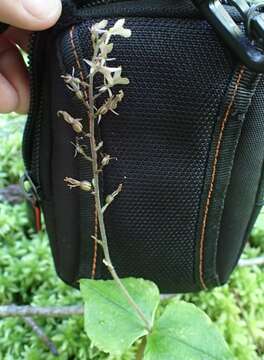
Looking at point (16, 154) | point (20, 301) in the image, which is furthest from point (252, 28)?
point (16, 154)

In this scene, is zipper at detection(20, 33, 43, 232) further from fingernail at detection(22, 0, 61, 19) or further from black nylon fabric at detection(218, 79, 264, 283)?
black nylon fabric at detection(218, 79, 264, 283)

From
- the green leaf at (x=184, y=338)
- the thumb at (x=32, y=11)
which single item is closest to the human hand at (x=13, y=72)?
the thumb at (x=32, y=11)

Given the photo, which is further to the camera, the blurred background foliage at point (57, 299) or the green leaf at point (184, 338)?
the blurred background foliage at point (57, 299)

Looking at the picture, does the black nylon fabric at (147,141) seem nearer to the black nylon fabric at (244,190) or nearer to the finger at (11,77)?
the black nylon fabric at (244,190)

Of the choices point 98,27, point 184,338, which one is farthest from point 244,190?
point 98,27

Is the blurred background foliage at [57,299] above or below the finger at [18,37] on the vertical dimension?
below

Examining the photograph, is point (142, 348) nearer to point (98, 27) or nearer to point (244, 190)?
point (244, 190)

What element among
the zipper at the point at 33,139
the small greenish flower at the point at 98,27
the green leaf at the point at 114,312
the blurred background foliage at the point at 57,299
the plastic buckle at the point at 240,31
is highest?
the small greenish flower at the point at 98,27

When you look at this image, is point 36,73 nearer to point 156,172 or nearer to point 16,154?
point 156,172
